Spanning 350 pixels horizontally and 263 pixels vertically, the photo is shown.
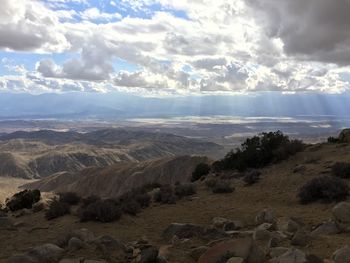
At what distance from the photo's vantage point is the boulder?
7.67 meters

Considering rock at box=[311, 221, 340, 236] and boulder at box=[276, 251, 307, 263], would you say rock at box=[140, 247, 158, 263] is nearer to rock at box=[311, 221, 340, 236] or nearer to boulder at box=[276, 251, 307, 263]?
boulder at box=[276, 251, 307, 263]

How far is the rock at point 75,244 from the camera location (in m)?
10.5

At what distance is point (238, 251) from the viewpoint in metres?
8.36

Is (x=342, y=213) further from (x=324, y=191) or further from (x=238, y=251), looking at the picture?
(x=238, y=251)

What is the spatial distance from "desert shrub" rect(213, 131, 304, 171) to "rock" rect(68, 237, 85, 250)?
741 inches

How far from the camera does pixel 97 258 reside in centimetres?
980

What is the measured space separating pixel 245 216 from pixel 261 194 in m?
4.91

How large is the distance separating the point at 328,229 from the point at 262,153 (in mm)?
17518

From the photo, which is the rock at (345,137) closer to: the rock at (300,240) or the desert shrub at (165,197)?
the desert shrub at (165,197)

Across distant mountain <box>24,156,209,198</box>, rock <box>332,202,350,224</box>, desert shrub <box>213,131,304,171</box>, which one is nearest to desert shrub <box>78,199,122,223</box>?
rock <box>332,202,350,224</box>

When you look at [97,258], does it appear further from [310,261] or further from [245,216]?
[245,216]

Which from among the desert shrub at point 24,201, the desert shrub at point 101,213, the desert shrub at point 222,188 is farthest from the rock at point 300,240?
the desert shrub at point 24,201

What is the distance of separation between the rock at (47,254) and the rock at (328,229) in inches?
238

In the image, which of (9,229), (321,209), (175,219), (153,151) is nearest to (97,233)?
(175,219)
